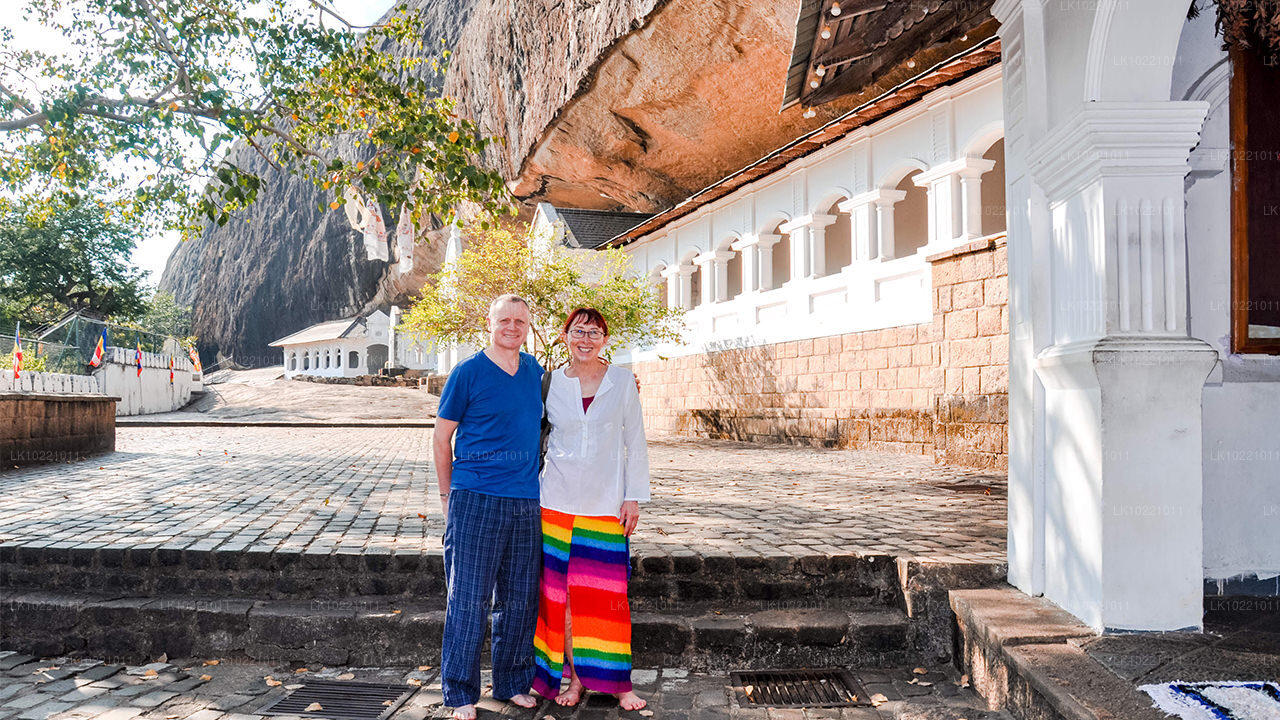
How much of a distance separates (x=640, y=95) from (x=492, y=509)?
1807 centimetres

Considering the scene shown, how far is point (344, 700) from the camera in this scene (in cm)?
380

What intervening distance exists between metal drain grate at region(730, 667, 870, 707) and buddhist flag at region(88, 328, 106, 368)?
76.6ft

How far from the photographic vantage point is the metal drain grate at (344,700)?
142 inches

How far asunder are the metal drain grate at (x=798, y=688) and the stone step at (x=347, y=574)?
53 cm

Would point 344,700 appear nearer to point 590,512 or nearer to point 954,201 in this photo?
point 590,512

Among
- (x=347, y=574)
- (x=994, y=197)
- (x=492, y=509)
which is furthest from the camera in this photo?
(x=994, y=197)

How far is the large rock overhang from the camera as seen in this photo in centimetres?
1680

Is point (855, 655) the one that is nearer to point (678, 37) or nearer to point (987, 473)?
point (987, 473)

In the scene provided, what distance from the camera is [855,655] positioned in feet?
13.7

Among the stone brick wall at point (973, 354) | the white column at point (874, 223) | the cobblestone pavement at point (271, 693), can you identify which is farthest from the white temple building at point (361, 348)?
the cobblestone pavement at point (271, 693)

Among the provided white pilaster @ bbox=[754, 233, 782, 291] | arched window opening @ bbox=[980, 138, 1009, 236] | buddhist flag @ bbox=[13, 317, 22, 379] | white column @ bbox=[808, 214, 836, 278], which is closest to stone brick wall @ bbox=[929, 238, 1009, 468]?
arched window opening @ bbox=[980, 138, 1009, 236]

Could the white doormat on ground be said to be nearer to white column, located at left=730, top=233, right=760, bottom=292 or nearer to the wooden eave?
the wooden eave

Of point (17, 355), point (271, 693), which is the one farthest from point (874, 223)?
point (17, 355)

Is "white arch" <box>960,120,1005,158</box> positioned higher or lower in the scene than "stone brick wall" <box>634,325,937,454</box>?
higher
